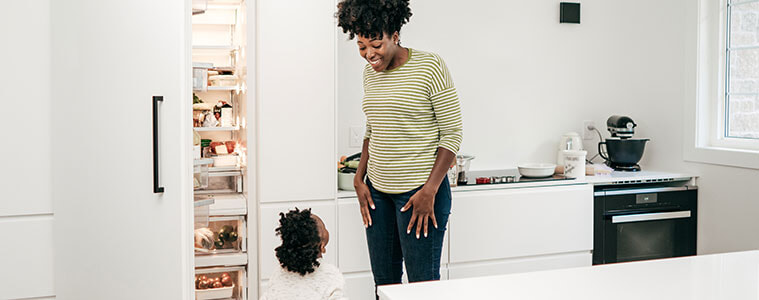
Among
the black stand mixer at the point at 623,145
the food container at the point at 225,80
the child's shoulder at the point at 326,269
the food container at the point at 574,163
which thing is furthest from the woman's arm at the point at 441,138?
the black stand mixer at the point at 623,145

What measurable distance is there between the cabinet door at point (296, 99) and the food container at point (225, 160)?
403 mm

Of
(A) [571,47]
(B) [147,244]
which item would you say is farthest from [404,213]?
(A) [571,47]

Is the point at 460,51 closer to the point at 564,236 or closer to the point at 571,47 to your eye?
the point at 571,47

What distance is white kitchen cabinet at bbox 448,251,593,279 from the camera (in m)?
3.44

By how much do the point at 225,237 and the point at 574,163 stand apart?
1.76 metres

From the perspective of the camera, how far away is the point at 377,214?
2.62m

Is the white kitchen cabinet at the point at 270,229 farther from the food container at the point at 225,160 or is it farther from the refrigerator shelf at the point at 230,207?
the food container at the point at 225,160

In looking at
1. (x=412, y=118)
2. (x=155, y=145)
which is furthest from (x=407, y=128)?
(x=155, y=145)

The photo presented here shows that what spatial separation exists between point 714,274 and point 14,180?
2.22 m

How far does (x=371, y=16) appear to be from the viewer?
7.77 ft

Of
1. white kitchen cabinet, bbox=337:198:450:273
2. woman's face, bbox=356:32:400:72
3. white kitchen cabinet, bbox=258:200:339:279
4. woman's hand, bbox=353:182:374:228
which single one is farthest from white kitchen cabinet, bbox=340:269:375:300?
woman's face, bbox=356:32:400:72

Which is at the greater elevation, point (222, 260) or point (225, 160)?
point (225, 160)

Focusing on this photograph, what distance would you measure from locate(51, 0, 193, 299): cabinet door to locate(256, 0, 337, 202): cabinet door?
521mm

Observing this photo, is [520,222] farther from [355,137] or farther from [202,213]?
[202,213]
